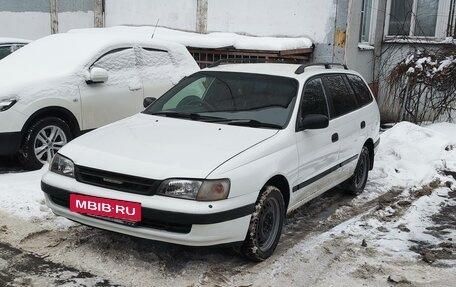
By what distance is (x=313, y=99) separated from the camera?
4.98m

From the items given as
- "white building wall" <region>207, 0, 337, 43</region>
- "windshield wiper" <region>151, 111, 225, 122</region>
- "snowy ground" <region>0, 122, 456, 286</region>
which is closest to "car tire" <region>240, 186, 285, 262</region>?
"snowy ground" <region>0, 122, 456, 286</region>

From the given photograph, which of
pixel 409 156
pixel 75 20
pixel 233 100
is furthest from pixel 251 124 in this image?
pixel 75 20

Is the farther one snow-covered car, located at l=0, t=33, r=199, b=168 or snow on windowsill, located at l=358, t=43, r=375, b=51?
snow on windowsill, located at l=358, t=43, r=375, b=51

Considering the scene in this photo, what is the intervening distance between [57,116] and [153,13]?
24.4ft

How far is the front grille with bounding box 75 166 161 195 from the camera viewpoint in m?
3.62

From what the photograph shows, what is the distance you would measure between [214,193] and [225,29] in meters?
9.00

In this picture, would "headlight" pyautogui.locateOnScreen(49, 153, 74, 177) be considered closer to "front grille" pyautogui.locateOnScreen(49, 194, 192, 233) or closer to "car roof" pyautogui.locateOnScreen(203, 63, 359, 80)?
"front grille" pyautogui.locateOnScreen(49, 194, 192, 233)

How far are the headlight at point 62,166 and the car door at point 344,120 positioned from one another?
2556 mm

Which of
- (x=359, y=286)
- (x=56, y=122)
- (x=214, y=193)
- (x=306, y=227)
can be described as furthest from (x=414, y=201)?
(x=56, y=122)

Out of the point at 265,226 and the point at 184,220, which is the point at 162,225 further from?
the point at 265,226

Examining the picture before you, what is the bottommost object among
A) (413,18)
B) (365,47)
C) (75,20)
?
(365,47)

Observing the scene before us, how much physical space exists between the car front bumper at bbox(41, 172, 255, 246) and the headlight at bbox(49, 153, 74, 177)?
0.19 metres

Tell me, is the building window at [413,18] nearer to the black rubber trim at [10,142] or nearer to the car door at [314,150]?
the car door at [314,150]

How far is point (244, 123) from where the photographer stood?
4.49 m
